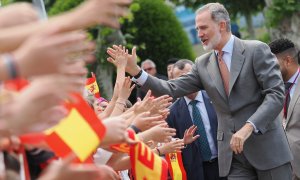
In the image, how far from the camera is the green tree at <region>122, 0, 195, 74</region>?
557 inches

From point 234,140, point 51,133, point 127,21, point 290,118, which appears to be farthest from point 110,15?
point 127,21

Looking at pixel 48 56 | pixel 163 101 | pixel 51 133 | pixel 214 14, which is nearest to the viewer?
pixel 48 56

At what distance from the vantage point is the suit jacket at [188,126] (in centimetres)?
731

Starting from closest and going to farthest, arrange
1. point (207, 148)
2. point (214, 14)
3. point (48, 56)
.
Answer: point (48, 56) < point (214, 14) < point (207, 148)

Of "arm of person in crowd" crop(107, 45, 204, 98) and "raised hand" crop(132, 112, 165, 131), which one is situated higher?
"raised hand" crop(132, 112, 165, 131)

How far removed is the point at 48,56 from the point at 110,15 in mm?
436

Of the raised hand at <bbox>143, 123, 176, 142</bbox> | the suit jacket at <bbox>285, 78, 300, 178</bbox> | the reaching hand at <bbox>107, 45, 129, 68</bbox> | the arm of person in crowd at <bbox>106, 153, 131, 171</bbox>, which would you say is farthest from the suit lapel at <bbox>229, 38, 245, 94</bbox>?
the raised hand at <bbox>143, 123, 176, 142</bbox>

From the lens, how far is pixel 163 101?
4676 mm

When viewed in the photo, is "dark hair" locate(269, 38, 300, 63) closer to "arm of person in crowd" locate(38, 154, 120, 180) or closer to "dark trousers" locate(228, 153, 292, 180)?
"dark trousers" locate(228, 153, 292, 180)

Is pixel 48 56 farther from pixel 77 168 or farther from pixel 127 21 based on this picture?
pixel 127 21

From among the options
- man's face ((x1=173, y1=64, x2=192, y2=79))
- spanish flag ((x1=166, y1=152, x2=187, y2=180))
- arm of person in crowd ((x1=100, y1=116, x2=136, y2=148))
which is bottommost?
spanish flag ((x1=166, y1=152, x2=187, y2=180))

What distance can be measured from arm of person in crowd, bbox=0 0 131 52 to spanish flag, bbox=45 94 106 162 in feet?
1.82

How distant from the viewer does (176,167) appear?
279 inches

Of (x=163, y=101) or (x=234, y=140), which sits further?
(x=234, y=140)
